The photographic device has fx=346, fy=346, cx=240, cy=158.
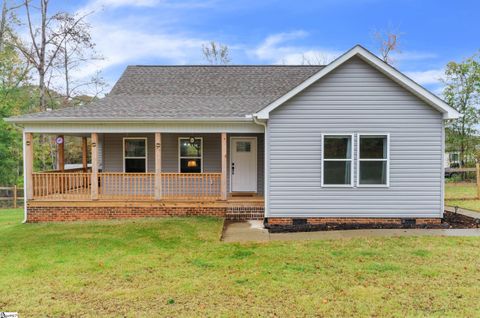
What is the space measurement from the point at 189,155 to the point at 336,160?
5.53m

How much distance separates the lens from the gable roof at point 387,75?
905 centimetres

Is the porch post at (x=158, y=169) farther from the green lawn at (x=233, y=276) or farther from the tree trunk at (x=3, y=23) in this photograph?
the tree trunk at (x=3, y=23)

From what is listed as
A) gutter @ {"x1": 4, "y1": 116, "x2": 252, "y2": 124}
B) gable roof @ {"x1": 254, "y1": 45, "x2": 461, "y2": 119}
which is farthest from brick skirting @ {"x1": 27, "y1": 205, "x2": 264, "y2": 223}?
gable roof @ {"x1": 254, "y1": 45, "x2": 461, "y2": 119}

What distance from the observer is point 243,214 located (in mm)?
10516

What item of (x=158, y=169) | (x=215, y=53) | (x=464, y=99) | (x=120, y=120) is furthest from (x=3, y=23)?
(x=464, y=99)

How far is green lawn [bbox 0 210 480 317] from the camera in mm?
4398

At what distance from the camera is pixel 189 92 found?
45.6 ft

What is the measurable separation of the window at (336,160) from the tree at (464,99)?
18927 mm

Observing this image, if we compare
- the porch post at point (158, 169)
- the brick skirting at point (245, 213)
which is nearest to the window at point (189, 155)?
the porch post at point (158, 169)

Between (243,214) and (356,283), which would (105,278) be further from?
(243,214)

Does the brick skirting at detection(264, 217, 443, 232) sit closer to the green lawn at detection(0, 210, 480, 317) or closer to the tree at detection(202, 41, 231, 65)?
the green lawn at detection(0, 210, 480, 317)

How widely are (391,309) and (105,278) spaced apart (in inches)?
167

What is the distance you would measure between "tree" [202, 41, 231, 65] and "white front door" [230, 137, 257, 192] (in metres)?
21.1

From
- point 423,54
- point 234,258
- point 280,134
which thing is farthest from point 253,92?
point 423,54
